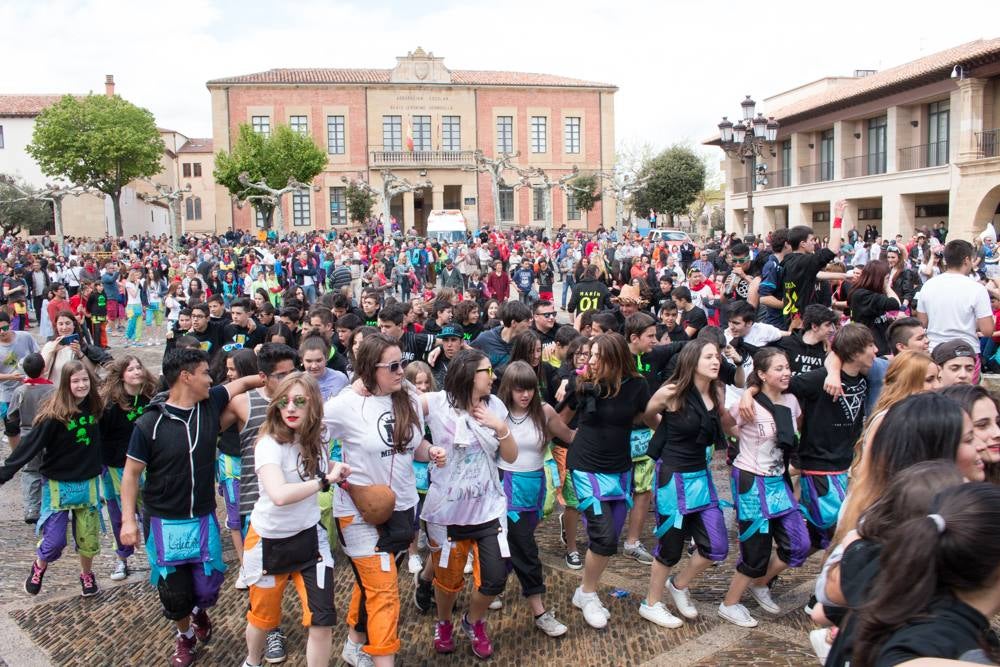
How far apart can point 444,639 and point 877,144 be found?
3432cm

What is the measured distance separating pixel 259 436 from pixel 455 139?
54.7 metres

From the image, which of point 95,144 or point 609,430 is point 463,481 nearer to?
point 609,430

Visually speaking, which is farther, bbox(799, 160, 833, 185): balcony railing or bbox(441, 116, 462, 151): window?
bbox(441, 116, 462, 151): window

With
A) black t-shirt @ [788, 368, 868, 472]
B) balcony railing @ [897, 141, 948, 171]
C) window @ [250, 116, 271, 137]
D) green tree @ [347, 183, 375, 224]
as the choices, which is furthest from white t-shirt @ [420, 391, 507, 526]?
window @ [250, 116, 271, 137]

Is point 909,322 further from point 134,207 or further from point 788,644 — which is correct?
point 134,207

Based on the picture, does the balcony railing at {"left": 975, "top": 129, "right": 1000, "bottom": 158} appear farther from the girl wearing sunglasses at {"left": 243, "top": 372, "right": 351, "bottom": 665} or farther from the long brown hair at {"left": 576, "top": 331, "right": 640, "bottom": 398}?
the girl wearing sunglasses at {"left": 243, "top": 372, "right": 351, "bottom": 665}

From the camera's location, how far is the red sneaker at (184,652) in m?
→ 4.42

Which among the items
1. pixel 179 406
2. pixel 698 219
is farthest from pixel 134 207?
pixel 179 406

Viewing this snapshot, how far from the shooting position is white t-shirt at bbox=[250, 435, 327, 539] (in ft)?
12.9

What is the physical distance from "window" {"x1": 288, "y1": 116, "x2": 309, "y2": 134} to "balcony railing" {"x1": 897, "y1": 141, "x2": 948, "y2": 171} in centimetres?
3717

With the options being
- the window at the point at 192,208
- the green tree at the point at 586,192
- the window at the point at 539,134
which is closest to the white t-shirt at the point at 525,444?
the green tree at the point at 586,192

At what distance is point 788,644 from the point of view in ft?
14.8

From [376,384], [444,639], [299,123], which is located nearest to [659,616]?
[444,639]

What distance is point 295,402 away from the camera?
3943mm
